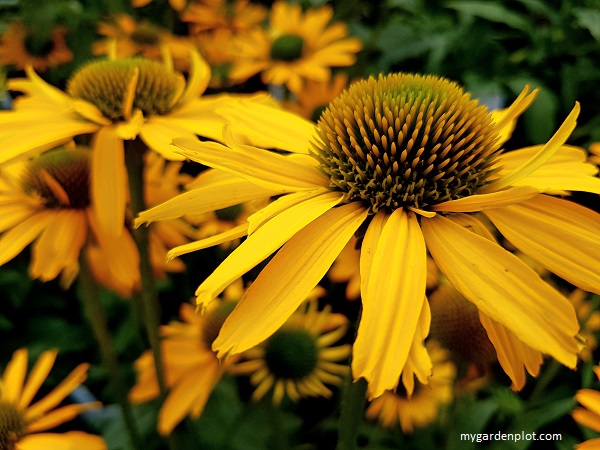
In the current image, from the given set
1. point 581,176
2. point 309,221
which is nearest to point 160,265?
point 309,221

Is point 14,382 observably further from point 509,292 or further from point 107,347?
point 509,292

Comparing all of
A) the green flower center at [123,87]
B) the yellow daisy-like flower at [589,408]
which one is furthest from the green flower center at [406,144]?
the green flower center at [123,87]

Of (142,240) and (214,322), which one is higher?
(142,240)

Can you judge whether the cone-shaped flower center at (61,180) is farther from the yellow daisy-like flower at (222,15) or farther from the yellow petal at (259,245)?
the yellow daisy-like flower at (222,15)

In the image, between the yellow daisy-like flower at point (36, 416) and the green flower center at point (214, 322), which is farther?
the green flower center at point (214, 322)

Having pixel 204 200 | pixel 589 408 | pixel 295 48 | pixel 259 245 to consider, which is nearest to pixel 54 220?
pixel 204 200

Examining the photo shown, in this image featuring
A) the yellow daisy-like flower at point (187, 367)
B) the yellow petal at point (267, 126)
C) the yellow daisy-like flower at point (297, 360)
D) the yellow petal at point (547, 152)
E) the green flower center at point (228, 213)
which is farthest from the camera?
the green flower center at point (228, 213)
